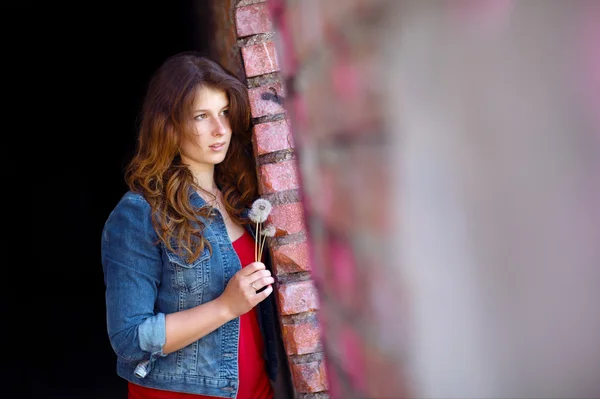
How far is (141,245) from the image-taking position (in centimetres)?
142

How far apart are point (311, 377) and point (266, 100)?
0.69m

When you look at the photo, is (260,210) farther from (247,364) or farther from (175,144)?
(247,364)

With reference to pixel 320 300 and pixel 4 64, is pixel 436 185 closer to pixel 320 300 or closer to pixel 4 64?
pixel 320 300

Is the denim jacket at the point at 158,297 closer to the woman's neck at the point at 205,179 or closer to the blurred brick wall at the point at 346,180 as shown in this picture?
the woman's neck at the point at 205,179

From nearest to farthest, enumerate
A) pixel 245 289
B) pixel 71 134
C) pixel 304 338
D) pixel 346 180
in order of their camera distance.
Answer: pixel 346 180 → pixel 245 289 → pixel 304 338 → pixel 71 134

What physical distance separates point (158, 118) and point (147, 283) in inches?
16.2

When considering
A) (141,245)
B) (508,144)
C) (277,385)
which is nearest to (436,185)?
(508,144)

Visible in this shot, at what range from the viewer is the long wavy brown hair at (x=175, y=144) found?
1.45 metres

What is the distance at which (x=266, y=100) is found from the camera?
1512 mm

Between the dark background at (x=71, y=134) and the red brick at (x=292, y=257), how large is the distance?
3.23 m

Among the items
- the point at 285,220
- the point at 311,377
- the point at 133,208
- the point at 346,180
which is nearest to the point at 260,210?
the point at 285,220

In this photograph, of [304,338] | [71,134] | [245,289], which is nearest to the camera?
[245,289]

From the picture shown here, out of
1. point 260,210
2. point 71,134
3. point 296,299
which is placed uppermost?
point 71,134

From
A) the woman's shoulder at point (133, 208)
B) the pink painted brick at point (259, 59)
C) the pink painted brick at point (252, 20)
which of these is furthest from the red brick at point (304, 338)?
the pink painted brick at point (252, 20)
